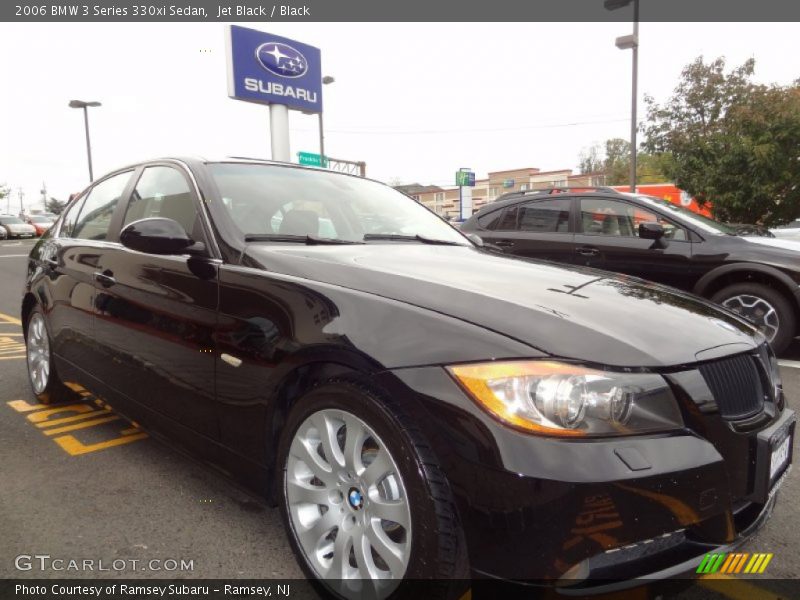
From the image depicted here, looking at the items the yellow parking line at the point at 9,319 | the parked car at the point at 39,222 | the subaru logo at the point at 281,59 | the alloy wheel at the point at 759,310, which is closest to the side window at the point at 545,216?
the alloy wheel at the point at 759,310

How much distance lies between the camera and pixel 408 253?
2559 millimetres

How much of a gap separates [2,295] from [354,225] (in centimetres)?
1044

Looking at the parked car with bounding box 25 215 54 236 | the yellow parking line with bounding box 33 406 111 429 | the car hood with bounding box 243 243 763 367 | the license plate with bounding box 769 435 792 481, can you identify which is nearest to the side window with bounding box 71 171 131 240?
the yellow parking line with bounding box 33 406 111 429

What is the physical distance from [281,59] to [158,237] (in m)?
18.6

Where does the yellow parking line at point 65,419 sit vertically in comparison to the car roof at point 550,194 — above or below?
below

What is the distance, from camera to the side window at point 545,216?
249 inches

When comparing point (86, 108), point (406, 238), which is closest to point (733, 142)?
point (406, 238)

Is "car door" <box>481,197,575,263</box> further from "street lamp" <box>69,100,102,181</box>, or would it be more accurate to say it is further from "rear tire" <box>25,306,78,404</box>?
"street lamp" <box>69,100,102,181</box>

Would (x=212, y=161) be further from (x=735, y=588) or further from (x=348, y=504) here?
(x=735, y=588)

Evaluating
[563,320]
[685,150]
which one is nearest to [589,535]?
[563,320]

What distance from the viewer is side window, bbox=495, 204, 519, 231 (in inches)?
263

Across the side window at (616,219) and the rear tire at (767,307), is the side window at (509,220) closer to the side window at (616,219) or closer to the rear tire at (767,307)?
the side window at (616,219)

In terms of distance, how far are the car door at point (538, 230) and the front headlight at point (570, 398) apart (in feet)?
15.2

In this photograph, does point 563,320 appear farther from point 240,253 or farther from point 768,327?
point 768,327
